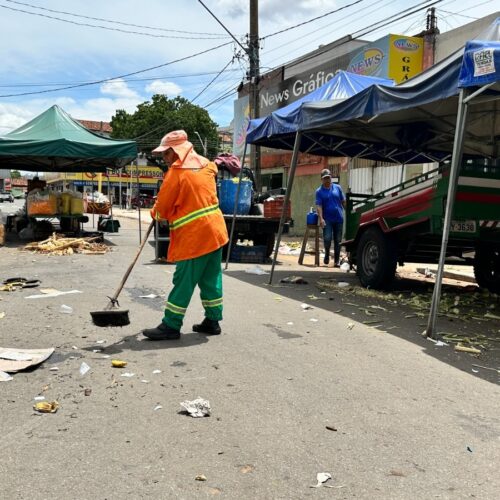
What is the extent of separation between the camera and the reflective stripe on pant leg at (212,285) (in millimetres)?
5066

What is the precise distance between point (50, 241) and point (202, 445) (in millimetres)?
10784

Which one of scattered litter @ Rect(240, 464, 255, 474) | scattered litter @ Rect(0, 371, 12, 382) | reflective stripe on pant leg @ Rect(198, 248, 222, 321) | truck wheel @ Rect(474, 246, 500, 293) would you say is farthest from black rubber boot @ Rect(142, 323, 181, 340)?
truck wheel @ Rect(474, 246, 500, 293)

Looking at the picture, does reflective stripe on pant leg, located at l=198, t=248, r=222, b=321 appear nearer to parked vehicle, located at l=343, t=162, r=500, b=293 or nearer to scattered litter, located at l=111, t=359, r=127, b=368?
scattered litter, located at l=111, t=359, r=127, b=368

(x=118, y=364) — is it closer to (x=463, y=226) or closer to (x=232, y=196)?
(x=463, y=226)

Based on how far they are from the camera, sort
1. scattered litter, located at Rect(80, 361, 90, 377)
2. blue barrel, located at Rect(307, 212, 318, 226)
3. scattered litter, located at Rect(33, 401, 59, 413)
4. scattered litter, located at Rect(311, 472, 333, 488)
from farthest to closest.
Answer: blue barrel, located at Rect(307, 212, 318, 226) → scattered litter, located at Rect(80, 361, 90, 377) → scattered litter, located at Rect(33, 401, 59, 413) → scattered litter, located at Rect(311, 472, 333, 488)

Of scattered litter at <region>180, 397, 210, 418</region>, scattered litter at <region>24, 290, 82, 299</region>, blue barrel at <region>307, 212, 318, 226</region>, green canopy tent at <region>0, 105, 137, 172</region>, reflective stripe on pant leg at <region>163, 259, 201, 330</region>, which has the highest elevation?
green canopy tent at <region>0, 105, 137, 172</region>

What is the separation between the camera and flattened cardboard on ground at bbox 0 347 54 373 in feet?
13.1

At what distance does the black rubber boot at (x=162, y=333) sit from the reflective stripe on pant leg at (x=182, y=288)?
0.32 feet

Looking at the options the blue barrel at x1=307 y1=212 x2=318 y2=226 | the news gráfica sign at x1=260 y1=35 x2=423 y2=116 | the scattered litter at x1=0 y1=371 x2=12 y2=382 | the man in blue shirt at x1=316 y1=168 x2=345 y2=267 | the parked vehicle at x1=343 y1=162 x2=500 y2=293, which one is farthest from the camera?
the news gráfica sign at x1=260 y1=35 x2=423 y2=116

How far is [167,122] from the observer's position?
45938 mm

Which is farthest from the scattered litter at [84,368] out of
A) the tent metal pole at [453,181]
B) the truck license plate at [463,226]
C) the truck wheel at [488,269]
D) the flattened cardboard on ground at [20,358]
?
the truck wheel at [488,269]

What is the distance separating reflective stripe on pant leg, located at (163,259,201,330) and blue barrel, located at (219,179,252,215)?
6.57 metres

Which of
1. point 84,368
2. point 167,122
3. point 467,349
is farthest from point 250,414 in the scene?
point 167,122

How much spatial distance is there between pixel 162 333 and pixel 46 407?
1.68 meters
